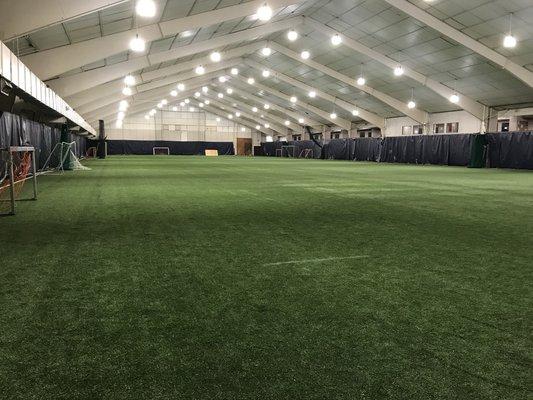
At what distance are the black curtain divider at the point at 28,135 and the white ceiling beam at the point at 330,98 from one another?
17.0m

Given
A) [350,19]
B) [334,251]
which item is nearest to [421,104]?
[350,19]

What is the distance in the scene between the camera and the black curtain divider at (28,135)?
1256cm

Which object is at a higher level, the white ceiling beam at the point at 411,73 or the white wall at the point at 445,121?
the white ceiling beam at the point at 411,73

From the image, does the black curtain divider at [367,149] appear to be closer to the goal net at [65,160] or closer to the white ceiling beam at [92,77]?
the white ceiling beam at [92,77]

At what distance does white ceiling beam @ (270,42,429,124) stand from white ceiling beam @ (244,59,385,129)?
187 inches

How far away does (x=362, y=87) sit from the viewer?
99.7 feet

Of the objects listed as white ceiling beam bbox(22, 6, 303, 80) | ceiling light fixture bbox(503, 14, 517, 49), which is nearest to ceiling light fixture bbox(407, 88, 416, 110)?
ceiling light fixture bbox(503, 14, 517, 49)

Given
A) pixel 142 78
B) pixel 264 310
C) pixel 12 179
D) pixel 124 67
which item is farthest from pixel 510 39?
pixel 142 78

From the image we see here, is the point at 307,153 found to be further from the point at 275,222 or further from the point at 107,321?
the point at 107,321

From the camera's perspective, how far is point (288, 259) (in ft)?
14.5

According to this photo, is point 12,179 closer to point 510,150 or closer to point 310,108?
point 510,150

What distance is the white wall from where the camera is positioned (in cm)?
3025

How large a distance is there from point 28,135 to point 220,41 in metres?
10.9

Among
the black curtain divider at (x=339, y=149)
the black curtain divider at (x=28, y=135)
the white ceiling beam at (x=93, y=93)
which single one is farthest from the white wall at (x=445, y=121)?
the black curtain divider at (x=28, y=135)
